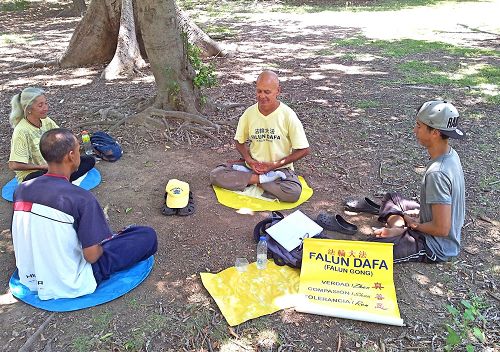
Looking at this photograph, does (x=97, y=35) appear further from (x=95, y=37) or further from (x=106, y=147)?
(x=106, y=147)

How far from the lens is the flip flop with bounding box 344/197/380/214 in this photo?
4289 millimetres

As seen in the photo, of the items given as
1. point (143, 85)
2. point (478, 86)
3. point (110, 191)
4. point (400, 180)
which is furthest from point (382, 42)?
point (110, 191)

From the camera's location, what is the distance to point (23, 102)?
4414 mm

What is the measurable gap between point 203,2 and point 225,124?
17439mm

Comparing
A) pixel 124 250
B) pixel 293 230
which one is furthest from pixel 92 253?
pixel 293 230

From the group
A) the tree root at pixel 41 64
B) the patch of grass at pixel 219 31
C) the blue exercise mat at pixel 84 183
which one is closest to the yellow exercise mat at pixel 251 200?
the blue exercise mat at pixel 84 183

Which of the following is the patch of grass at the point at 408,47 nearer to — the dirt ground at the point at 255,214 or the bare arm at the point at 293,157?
the dirt ground at the point at 255,214

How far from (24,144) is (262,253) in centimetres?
272

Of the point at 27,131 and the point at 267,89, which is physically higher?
the point at 267,89

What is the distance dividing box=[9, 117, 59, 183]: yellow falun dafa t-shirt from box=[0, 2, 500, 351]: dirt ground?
545 millimetres

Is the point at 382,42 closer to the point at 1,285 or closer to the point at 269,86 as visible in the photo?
the point at 269,86

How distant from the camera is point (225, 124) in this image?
21.5 ft

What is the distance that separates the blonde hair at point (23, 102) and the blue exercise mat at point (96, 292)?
5.94 ft

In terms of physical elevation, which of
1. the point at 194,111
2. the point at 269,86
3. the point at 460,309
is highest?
the point at 269,86
